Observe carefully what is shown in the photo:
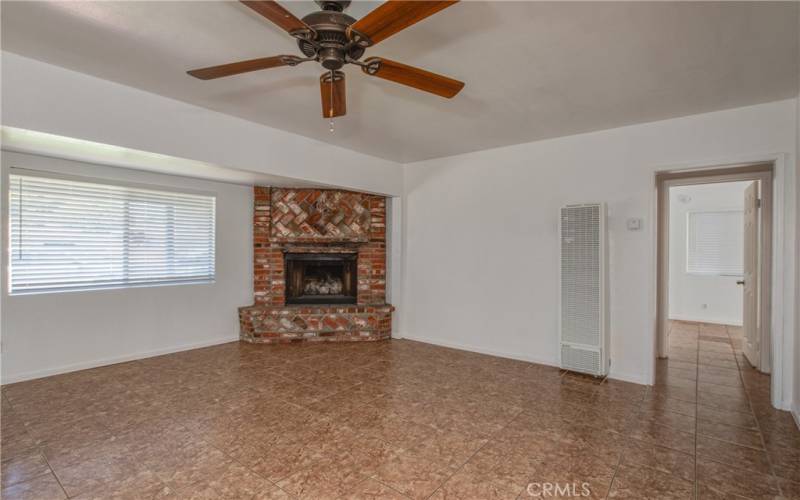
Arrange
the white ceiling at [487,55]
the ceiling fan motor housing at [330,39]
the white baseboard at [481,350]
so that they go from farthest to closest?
the white baseboard at [481,350] < the white ceiling at [487,55] < the ceiling fan motor housing at [330,39]

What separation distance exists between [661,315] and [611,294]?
1.21m

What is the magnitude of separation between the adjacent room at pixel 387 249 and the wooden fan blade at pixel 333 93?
2 cm

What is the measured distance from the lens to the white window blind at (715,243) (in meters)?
6.22

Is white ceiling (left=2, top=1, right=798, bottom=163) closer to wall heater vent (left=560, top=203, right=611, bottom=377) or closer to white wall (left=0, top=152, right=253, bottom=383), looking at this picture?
wall heater vent (left=560, top=203, right=611, bottom=377)

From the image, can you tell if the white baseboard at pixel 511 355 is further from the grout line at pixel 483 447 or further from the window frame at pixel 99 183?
the window frame at pixel 99 183

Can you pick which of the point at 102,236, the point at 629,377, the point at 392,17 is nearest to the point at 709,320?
the point at 629,377

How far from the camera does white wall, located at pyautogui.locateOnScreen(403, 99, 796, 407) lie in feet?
10.3

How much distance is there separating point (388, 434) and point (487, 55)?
248 centimetres

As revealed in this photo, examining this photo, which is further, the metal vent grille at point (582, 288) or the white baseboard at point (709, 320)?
the white baseboard at point (709, 320)

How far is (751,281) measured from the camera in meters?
4.11

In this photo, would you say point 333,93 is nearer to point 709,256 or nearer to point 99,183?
point 99,183

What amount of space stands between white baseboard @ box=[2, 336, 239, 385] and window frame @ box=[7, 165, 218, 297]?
0.71 meters

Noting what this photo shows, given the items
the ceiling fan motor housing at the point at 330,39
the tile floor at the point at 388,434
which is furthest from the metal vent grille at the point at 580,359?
the ceiling fan motor housing at the point at 330,39

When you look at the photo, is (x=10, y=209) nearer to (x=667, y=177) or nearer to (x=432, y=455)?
(x=432, y=455)
